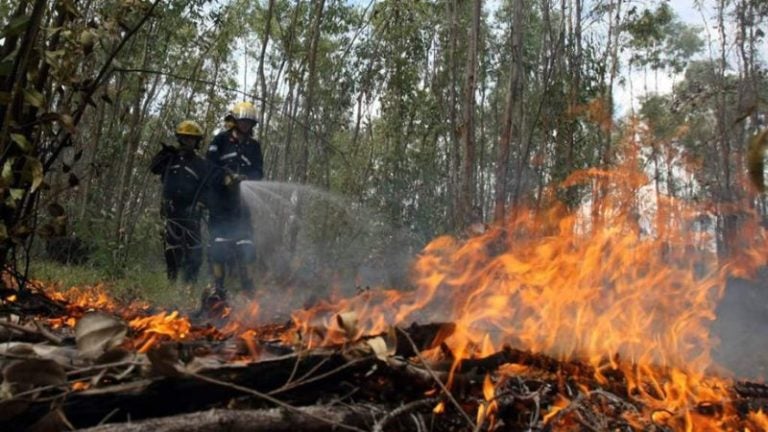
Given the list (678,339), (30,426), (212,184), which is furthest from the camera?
(212,184)

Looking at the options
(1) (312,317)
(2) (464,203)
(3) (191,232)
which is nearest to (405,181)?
(2) (464,203)

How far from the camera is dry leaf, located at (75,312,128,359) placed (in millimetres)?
1983

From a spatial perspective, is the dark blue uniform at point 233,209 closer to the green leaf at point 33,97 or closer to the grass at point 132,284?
the grass at point 132,284

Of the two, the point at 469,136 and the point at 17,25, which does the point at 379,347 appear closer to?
the point at 17,25

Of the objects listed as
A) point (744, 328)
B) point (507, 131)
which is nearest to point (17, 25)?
point (744, 328)

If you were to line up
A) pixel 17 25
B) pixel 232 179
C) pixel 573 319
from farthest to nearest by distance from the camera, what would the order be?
1. pixel 232 179
2. pixel 573 319
3. pixel 17 25

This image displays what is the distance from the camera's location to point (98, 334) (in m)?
2.02

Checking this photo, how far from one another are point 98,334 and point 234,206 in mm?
5349

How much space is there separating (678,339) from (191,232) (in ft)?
18.9

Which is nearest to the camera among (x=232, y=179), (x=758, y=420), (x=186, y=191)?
(x=758, y=420)

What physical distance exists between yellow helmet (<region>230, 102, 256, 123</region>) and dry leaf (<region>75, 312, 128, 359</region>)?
5773 millimetres

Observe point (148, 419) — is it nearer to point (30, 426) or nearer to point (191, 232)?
point (30, 426)

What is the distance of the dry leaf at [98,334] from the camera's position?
1.98m

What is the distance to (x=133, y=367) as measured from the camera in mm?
1863
